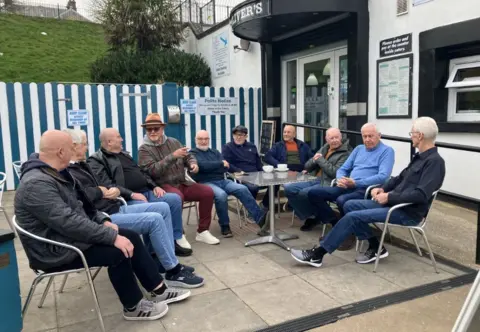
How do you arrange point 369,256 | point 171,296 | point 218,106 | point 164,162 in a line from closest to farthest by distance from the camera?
point 171,296 < point 369,256 < point 164,162 < point 218,106

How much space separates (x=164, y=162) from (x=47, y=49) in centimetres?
1456

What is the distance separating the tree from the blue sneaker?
31.0 feet

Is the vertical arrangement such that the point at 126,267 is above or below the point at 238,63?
below

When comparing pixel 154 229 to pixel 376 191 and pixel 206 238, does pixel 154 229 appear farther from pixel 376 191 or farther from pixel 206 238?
pixel 376 191

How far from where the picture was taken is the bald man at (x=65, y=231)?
7.29ft

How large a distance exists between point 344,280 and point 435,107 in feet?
9.79

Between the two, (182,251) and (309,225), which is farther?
(309,225)

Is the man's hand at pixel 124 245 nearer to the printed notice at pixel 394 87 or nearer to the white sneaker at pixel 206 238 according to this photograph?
the white sneaker at pixel 206 238

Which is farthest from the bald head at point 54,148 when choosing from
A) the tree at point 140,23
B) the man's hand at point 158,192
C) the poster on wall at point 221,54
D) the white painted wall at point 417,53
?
the tree at point 140,23

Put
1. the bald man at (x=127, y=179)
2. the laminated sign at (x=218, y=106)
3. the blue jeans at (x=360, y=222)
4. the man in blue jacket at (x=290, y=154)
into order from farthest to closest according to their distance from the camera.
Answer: the laminated sign at (x=218, y=106) < the man in blue jacket at (x=290, y=154) < the bald man at (x=127, y=179) < the blue jeans at (x=360, y=222)

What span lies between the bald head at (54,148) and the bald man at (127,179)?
0.93 m

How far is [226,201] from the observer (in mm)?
4316

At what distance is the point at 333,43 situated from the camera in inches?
266

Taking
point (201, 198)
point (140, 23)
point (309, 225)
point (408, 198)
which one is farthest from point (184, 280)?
point (140, 23)
